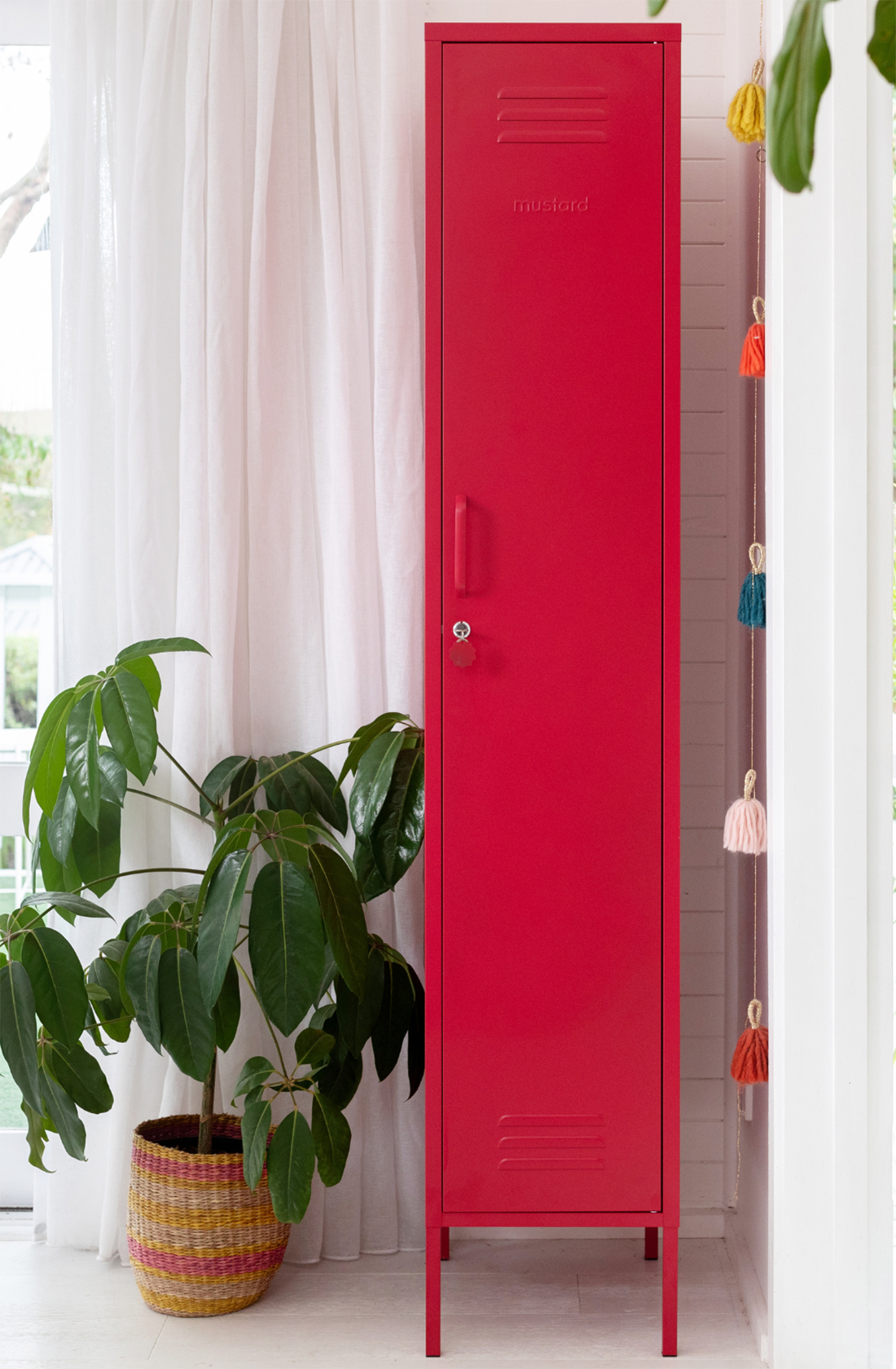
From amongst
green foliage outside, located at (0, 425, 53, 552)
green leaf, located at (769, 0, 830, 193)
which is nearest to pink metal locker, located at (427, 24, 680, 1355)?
green foliage outside, located at (0, 425, 53, 552)

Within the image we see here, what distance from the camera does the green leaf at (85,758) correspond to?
174 cm

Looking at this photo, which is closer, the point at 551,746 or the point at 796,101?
the point at 796,101

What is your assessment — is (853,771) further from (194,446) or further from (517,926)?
(194,446)

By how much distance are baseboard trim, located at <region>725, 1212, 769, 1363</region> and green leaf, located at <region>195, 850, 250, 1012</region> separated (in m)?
1.05

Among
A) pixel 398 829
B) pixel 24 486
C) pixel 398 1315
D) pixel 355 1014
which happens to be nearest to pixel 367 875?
pixel 398 829

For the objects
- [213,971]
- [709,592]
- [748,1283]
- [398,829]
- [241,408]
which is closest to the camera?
[213,971]

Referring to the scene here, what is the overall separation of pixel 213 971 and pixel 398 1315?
77cm

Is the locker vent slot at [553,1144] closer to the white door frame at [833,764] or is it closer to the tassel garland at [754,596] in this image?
the white door frame at [833,764]

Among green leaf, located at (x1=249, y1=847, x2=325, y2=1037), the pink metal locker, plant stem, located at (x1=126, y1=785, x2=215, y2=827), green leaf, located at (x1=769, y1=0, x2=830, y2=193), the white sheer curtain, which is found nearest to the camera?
green leaf, located at (x1=769, y1=0, x2=830, y2=193)

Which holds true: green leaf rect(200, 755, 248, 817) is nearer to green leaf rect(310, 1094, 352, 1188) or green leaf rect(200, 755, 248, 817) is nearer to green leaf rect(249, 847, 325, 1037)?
green leaf rect(249, 847, 325, 1037)

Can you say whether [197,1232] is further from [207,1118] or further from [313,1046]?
[313,1046]

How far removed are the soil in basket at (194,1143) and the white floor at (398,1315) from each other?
0.84 feet

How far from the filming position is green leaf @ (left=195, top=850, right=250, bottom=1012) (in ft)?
5.32

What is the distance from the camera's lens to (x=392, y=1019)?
1.88 meters
